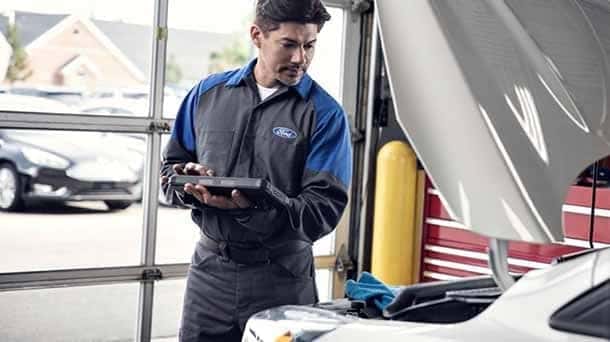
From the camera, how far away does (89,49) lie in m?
5.27

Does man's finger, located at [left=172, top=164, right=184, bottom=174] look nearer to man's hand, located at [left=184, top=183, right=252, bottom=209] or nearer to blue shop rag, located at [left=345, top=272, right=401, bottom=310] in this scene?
man's hand, located at [left=184, top=183, right=252, bottom=209]

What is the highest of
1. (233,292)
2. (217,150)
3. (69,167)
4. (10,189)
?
(217,150)

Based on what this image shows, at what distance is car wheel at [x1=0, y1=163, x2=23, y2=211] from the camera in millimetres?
5094

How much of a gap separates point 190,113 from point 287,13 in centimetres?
53

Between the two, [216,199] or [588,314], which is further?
[216,199]

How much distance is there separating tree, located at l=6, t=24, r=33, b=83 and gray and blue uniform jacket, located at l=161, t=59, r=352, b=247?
5.17ft

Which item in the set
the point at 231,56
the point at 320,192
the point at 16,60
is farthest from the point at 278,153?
the point at 231,56

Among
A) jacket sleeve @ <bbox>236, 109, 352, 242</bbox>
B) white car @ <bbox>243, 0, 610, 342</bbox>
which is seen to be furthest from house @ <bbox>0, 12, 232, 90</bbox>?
white car @ <bbox>243, 0, 610, 342</bbox>

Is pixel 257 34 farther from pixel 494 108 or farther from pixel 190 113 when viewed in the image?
pixel 494 108

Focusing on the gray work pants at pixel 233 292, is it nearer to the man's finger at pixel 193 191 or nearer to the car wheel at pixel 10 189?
the man's finger at pixel 193 191

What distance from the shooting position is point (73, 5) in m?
5.12

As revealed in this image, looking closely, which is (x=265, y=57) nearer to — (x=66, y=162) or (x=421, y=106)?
(x=421, y=106)

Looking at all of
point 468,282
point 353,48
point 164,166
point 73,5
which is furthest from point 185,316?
point 353,48

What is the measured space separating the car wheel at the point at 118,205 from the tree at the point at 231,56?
870 mm
